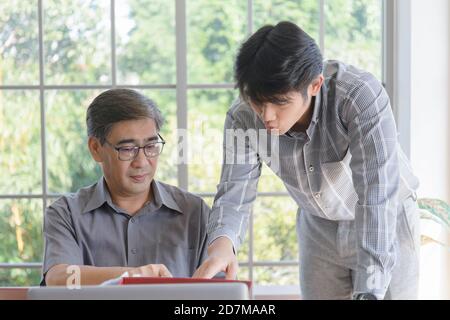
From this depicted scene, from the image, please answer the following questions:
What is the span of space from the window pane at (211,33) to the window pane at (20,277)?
110 centimetres

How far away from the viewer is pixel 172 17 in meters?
3.20

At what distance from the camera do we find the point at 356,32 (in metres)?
A: 3.16

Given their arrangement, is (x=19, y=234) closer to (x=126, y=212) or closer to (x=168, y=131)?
(x=168, y=131)

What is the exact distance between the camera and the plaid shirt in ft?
5.49

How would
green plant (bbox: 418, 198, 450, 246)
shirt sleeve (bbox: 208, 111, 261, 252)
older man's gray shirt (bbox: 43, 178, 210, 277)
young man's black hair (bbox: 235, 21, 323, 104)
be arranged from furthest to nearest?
green plant (bbox: 418, 198, 450, 246) < older man's gray shirt (bbox: 43, 178, 210, 277) < shirt sleeve (bbox: 208, 111, 261, 252) < young man's black hair (bbox: 235, 21, 323, 104)

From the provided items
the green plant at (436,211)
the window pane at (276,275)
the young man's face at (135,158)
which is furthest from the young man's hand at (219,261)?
the window pane at (276,275)

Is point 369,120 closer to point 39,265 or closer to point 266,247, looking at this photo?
point 266,247

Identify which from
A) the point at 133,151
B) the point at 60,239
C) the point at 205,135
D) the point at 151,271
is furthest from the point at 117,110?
the point at 205,135

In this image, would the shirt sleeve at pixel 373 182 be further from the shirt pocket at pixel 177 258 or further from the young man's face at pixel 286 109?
the shirt pocket at pixel 177 258

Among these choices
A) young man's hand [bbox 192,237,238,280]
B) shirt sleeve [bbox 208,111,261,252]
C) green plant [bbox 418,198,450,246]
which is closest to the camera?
young man's hand [bbox 192,237,238,280]

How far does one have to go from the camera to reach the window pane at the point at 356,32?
3139 millimetres

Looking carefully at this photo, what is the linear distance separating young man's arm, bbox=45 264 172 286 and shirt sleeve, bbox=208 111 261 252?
18 centimetres

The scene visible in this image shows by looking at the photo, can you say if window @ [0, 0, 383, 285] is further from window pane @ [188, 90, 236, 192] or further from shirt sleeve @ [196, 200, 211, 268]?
shirt sleeve @ [196, 200, 211, 268]

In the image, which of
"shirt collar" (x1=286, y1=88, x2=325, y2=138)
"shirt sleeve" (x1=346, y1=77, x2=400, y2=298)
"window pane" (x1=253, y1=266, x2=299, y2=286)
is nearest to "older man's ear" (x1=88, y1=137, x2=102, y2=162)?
"shirt collar" (x1=286, y1=88, x2=325, y2=138)
